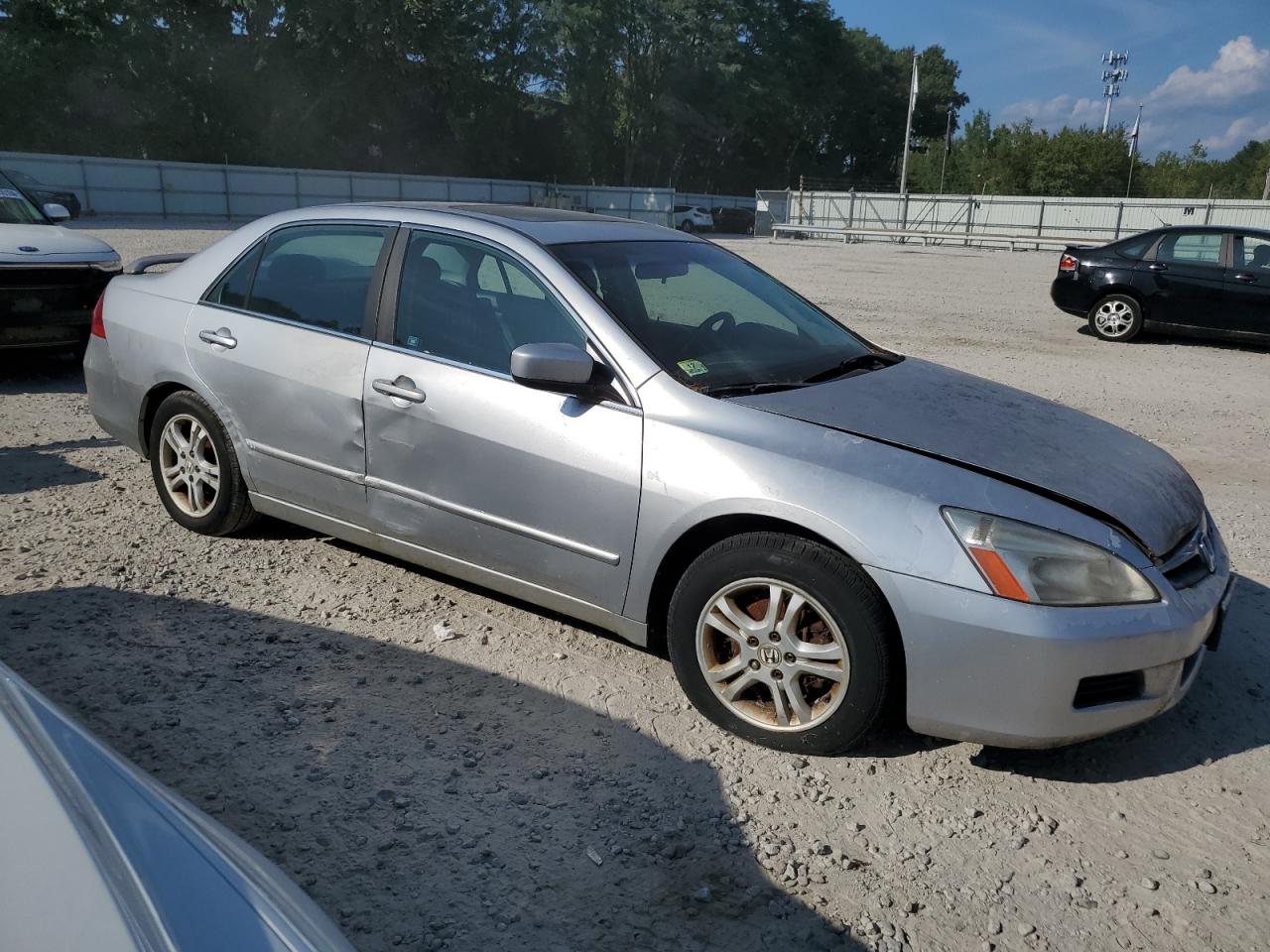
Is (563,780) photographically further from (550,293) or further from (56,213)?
(56,213)

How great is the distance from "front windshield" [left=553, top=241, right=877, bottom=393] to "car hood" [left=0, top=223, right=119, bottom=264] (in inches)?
224

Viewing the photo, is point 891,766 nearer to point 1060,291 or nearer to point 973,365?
point 973,365

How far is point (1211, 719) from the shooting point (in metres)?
3.45

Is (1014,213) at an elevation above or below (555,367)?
above

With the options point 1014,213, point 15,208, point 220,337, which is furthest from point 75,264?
point 1014,213

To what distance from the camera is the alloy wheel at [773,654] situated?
3002 mm

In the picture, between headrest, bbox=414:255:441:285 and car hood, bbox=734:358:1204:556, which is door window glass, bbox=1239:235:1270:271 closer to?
car hood, bbox=734:358:1204:556

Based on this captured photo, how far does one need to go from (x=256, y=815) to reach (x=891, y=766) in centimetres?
186

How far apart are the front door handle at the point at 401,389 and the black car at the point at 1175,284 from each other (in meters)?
11.3

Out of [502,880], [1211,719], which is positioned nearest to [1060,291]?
[1211,719]

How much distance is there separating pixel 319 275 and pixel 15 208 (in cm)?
567

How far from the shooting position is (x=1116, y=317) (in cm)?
1273

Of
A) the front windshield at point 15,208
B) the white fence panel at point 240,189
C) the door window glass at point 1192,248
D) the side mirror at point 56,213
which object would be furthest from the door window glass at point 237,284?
the white fence panel at point 240,189

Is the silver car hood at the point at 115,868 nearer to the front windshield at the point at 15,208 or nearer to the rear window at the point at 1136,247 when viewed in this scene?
the front windshield at the point at 15,208
